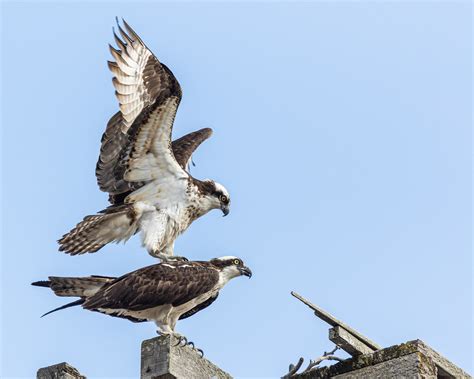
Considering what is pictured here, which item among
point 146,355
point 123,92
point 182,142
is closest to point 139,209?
point 123,92

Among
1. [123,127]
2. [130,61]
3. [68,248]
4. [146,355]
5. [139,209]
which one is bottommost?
[146,355]

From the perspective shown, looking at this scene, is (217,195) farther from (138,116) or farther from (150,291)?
(150,291)

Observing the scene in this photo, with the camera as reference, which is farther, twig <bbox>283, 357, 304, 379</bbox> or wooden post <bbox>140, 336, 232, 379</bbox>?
twig <bbox>283, 357, 304, 379</bbox>

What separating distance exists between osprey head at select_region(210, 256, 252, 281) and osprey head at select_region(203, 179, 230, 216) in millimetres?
1965

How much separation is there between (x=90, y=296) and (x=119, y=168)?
122 inches

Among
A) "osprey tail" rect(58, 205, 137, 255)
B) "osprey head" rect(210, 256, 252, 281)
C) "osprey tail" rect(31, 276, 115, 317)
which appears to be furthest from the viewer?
"osprey tail" rect(58, 205, 137, 255)

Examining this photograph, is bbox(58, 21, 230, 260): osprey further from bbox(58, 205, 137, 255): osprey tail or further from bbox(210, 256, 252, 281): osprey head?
bbox(210, 256, 252, 281): osprey head

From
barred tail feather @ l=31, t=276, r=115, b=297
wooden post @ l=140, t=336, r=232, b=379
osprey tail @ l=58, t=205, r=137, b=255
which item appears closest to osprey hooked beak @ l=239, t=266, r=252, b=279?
barred tail feather @ l=31, t=276, r=115, b=297

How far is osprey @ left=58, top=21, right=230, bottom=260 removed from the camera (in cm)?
1263

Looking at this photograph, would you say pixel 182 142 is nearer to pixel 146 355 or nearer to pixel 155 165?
pixel 155 165

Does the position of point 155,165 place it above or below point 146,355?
above

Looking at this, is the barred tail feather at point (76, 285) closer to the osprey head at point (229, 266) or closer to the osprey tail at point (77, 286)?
the osprey tail at point (77, 286)

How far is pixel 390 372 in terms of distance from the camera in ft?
28.8

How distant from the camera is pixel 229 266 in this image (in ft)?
37.0
